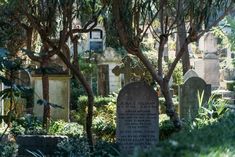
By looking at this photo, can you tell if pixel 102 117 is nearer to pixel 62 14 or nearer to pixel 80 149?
pixel 62 14

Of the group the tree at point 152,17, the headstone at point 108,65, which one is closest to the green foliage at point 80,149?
the tree at point 152,17

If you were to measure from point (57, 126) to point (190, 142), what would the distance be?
26.6 ft

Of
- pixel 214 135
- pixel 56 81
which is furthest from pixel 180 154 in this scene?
pixel 56 81

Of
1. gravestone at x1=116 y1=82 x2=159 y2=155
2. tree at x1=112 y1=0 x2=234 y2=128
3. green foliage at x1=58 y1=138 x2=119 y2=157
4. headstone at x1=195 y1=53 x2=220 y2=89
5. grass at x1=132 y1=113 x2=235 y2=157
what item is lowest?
green foliage at x1=58 y1=138 x2=119 y2=157

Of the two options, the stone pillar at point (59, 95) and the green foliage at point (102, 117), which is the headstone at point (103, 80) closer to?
the green foliage at point (102, 117)

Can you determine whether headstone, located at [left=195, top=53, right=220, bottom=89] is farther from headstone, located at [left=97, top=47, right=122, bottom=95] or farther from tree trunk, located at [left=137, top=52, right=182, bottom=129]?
tree trunk, located at [left=137, top=52, right=182, bottom=129]

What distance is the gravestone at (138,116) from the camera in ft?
30.4

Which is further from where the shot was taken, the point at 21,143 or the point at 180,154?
the point at 21,143

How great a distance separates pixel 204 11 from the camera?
984 cm

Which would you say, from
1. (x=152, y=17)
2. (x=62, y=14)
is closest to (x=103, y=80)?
(x=62, y=14)

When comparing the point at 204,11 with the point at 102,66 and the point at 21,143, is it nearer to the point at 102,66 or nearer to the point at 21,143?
the point at 21,143

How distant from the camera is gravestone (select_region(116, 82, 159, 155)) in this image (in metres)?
9.27

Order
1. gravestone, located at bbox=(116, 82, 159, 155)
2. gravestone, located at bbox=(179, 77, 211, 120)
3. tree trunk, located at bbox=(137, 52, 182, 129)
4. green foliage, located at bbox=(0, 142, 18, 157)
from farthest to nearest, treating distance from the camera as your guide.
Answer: gravestone, located at bbox=(179, 77, 211, 120), tree trunk, located at bbox=(137, 52, 182, 129), gravestone, located at bbox=(116, 82, 159, 155), green foliage, located at bbox=(0, 142, 18, 157)

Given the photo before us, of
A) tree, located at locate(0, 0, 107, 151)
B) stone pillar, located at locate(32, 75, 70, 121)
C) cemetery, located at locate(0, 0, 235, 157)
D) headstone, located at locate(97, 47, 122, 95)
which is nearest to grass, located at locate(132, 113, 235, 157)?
cemetery, located at locate(0, 0, 235, 157)
